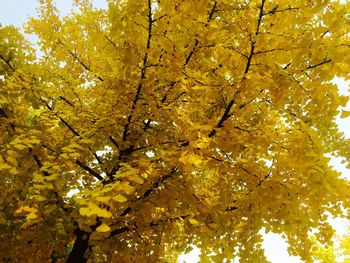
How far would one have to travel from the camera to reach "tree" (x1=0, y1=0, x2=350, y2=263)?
2.19 meters

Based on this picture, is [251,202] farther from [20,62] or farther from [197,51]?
[20,62]

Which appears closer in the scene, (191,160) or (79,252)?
(191,160)

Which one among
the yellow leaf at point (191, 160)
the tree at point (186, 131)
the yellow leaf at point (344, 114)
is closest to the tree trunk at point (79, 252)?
the tree at point (186, 131)

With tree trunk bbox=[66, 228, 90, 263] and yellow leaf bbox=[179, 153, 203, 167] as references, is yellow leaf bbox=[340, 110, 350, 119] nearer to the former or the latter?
yellow leaf bbox=[179, 153, 203, 167]

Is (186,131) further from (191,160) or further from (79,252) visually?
(79,252)

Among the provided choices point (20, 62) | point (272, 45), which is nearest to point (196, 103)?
point (272, 45)

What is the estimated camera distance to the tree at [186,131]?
7.18ft

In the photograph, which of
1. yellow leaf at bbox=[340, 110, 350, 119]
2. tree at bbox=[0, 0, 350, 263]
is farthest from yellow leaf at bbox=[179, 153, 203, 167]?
yellow leaf at bbox=[340, 110, 350, 119]

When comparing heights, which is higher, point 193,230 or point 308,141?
point 308,141

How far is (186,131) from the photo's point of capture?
255 centimetres

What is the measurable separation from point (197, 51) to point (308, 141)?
51.5 inches

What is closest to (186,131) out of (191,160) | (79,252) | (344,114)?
(191,160)

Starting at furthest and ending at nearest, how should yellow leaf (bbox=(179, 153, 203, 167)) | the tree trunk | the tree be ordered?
the tree trunk → the tree → yellow leaf (bbox=(179, 153, 203, 167))

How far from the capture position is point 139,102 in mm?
2834
